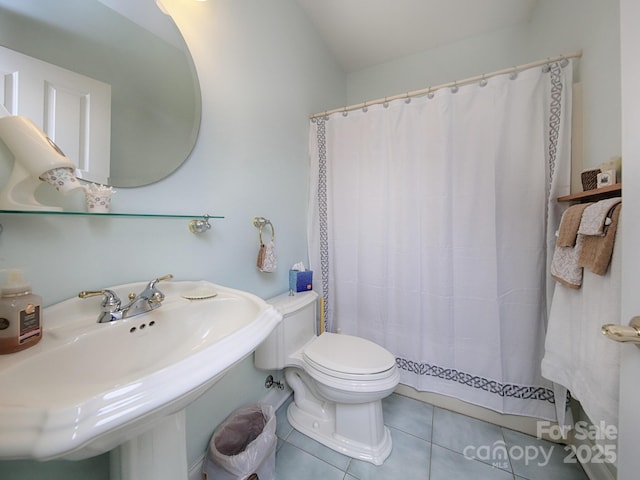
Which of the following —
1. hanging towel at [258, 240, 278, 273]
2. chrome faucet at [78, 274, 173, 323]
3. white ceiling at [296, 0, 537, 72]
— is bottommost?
chrome faucet at [78, 274, 173, 323]

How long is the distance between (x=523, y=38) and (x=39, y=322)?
2.82m

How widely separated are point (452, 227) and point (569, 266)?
1.71 feet

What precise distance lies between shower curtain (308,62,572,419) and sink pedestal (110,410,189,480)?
1.19m

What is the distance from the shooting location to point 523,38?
5.46ft

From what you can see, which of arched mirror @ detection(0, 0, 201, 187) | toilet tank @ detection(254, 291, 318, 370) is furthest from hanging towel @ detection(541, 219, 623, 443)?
arched mirror @ detection(0, 0, 201, 187)

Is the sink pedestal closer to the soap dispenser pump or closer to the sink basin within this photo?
the sink basin

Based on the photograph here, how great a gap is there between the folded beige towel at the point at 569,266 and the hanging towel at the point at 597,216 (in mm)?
91

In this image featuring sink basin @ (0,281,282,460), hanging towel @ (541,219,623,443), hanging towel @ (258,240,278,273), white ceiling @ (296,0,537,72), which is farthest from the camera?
white ceiling @ (296,0,537,72)

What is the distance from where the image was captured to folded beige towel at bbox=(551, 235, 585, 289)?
906mm

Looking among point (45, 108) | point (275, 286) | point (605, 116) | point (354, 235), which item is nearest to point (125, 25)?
point (45, 108)

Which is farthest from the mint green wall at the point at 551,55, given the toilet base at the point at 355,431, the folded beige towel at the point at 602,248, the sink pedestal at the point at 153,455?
the sink pedestal at the point at 153,455

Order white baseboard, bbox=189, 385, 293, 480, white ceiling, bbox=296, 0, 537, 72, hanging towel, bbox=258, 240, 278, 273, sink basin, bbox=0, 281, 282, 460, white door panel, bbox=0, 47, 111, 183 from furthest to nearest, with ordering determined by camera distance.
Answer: white ceiling, bbox=296, 0, 537, 72
white baseboard, bbox=189, 385, 293, 480
hanging towel, bbox=258, 240, 278, 273
white door panel, bbox=0, 47, 111, 183
sink basin, bbox=0, 281, 282, 460

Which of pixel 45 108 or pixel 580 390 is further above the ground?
pixel 45 108

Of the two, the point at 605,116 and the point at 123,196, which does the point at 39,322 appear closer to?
the point at 123,196
